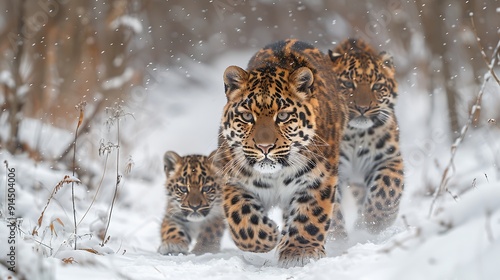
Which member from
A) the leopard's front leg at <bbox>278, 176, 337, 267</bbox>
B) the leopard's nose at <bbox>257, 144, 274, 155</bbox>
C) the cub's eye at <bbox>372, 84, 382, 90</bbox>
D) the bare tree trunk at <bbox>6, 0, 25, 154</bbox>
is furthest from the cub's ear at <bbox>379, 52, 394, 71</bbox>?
the bare tree trunk at <bbox>6, 0, 25, 154</bbox>

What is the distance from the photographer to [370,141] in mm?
6555

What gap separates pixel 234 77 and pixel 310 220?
3.85 ft

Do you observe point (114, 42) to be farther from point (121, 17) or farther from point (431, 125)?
point (431, 125)

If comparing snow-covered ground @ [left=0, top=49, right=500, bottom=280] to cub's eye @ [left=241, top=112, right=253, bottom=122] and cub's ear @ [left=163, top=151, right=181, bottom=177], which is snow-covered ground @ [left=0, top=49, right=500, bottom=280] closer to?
cub's ear @ [left=163, top=151, right=181, bottom=177]

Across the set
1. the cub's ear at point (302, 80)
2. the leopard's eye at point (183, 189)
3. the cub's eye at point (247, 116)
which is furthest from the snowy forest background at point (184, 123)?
the cub's ear at point (302, 80)

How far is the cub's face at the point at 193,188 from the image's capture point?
20.8 ft

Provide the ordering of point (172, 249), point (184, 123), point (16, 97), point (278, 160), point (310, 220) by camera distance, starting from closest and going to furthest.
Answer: point (278, 160), point (310, 220), point (172, 249), point (16, 97), point (184, 123)

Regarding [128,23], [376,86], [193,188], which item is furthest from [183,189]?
[128,23]

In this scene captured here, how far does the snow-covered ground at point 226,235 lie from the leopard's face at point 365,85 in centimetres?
83

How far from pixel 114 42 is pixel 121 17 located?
520 mm

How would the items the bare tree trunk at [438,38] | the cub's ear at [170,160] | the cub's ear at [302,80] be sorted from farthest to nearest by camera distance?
the bare tree trunk at [438,38] → the cub's ear at [170,160] → the cub's ear at [302,80]

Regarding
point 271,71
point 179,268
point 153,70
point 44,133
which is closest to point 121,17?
point 44,133

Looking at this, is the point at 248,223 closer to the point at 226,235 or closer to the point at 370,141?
the point at 370,141

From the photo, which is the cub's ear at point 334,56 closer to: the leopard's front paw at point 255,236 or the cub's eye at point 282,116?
the cub's eye at point 282,116
